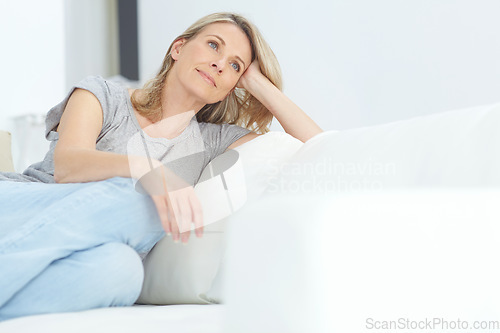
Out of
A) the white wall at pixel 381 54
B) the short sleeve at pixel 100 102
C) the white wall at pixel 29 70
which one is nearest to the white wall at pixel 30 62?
the white wall at pixel 29 70

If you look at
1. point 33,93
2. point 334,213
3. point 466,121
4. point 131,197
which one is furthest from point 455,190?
point 33,93

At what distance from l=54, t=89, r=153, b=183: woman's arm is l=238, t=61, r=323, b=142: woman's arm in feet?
1.41

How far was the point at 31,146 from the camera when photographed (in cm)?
297

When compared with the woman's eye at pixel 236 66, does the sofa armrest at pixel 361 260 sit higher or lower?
lower

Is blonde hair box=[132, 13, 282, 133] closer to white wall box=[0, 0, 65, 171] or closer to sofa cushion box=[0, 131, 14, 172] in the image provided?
sofa cushion box=[0, 131, 14, 172]

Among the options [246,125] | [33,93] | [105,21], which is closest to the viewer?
[246,125]

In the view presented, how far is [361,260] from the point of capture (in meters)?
0.34

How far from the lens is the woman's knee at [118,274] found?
81cm

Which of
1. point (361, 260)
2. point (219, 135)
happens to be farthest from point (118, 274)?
point (219, 135)

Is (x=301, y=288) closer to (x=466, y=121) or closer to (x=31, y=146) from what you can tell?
(x=466, y=121)

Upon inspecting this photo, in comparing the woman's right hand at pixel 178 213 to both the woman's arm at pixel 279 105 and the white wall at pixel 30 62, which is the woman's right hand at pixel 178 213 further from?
the white wall at pixel 30 62

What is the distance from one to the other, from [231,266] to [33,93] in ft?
9.25

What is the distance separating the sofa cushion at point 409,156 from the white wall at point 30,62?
2.23m

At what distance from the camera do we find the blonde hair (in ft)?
4.84
